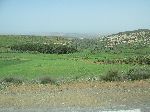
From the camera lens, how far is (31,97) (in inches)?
740

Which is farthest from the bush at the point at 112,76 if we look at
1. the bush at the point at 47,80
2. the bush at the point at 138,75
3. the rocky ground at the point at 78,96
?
the bush at the point at 47,80

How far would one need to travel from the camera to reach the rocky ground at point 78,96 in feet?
54.2

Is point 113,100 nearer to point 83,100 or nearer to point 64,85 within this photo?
point 83,100

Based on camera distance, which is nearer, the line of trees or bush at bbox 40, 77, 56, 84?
bush at bbox 40, 77, 56, 84

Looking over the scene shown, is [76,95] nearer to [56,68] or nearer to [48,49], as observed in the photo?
[56,68]

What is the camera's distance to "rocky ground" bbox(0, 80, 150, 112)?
651 inches

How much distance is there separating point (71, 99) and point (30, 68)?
23.1 metres

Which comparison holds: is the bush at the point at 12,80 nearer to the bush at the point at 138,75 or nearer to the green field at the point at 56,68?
the green field at the point at 56,68

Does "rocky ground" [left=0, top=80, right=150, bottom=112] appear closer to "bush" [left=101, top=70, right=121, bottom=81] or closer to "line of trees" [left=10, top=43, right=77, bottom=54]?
"bush" [left=101, top=70, right=121, bottom=81]

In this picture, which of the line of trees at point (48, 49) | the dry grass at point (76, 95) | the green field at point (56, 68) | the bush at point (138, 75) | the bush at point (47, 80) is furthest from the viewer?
the line of trees at point (48, 49)

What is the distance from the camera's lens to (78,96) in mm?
18672

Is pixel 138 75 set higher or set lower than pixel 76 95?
higher

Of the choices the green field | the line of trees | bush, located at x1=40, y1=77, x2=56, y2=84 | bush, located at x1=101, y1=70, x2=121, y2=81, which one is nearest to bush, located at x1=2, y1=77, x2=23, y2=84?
the green field

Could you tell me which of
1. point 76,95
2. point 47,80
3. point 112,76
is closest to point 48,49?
point 112,76
